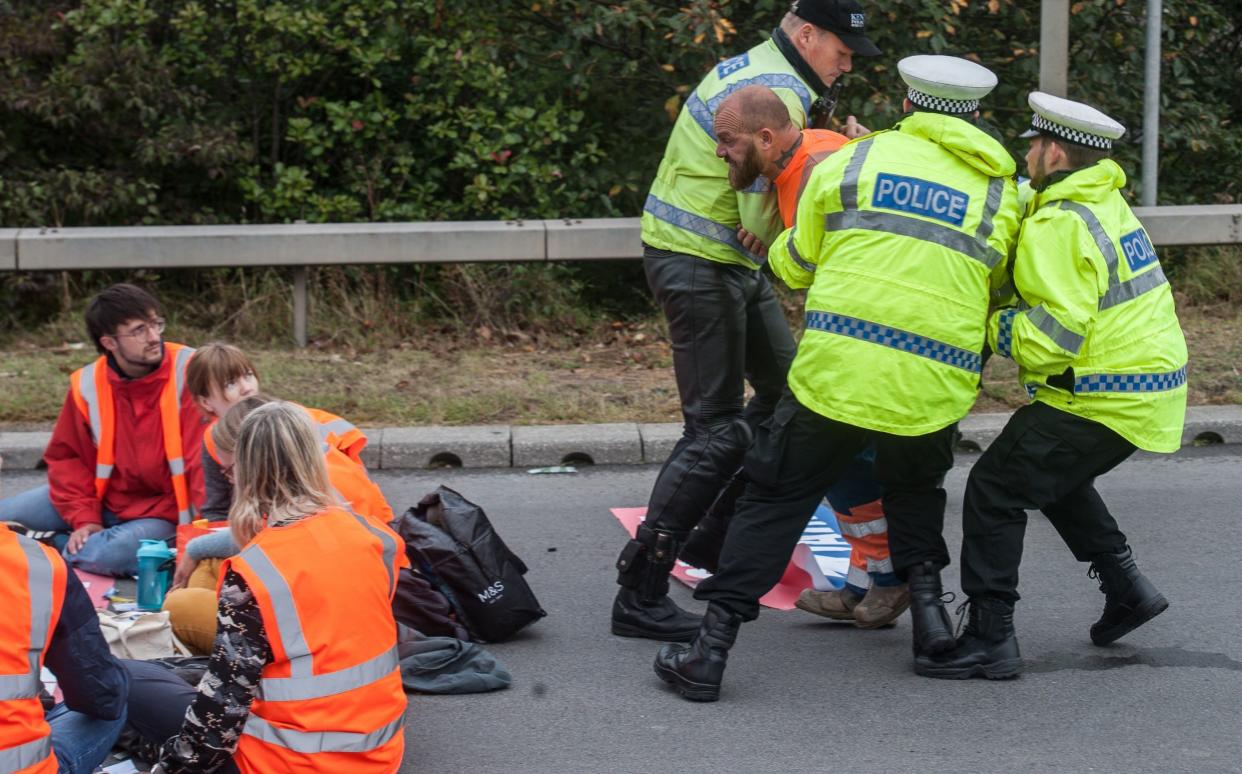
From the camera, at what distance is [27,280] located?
10.2 metres

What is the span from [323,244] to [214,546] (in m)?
4.36

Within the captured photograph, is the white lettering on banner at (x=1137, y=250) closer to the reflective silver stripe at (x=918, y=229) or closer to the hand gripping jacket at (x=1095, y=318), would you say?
the hand gripping jacket at (x=1095, y=318)

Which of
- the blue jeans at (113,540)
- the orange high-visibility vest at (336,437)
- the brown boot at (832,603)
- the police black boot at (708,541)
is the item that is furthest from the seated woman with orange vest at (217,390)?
the brown boot at (832,603)

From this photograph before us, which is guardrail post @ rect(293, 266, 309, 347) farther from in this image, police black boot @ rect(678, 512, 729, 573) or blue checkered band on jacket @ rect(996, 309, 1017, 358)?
blue checkered band on jacket @ rect(996, 309, 1017, 358)

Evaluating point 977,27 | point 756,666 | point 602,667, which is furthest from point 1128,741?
point 977,27

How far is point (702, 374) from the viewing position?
17.1ft

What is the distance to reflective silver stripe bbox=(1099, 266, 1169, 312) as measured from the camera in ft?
15.0

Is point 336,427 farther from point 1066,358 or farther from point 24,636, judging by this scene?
point 1066,358

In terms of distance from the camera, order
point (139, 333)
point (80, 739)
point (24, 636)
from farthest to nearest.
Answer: point (139, 333), point (80, 739), point (24, 636)

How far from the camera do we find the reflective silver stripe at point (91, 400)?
5.89 m

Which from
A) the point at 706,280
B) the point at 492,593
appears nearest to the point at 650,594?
the point at 492,593

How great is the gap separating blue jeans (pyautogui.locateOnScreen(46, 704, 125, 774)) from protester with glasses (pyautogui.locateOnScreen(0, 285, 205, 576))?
1905mm

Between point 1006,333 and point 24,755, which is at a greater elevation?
point 1006,333

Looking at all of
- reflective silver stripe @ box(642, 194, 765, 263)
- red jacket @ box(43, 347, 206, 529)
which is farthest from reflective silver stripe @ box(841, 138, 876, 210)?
red jacket @ box(43, 347, 206, 529)
